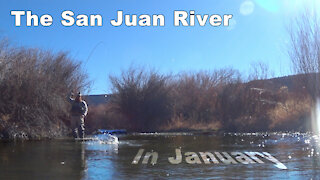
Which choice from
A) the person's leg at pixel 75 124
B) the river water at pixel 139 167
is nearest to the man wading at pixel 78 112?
the person's leg at pixel 75 124

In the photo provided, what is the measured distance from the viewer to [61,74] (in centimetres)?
2178

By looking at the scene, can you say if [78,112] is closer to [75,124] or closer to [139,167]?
[75,124]

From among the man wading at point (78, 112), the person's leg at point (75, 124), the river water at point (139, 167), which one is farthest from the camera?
the person's leg at point (75, 124)

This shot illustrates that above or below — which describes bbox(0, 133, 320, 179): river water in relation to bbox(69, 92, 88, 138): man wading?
below

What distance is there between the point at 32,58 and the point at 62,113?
2894 mm

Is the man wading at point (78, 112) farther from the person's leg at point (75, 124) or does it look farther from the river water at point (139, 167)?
the river water at point (139, 167)

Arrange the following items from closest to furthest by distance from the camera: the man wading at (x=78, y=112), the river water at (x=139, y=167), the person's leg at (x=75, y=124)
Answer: the river water at (x=139, y=167) → the man wading at (x=78, y=112) → the person's leg at (x=75, y=124)

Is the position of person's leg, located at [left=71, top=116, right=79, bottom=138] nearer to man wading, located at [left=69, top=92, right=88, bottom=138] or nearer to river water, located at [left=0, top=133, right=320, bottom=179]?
man wading, located at [left=69, top=92, right=88, bottom=138]

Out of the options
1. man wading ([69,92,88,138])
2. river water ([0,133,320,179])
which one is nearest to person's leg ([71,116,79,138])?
man wading ([69,92,88,138])

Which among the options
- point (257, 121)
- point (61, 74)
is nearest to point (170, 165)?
point (61, 74)

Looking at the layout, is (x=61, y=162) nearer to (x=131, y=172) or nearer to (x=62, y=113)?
(x=131, y=172)

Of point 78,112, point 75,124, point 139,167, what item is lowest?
point 139,167

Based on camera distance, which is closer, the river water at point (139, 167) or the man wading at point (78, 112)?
the river water at point (139, 167)

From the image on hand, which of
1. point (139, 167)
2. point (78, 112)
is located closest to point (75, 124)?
point (78, 112)
